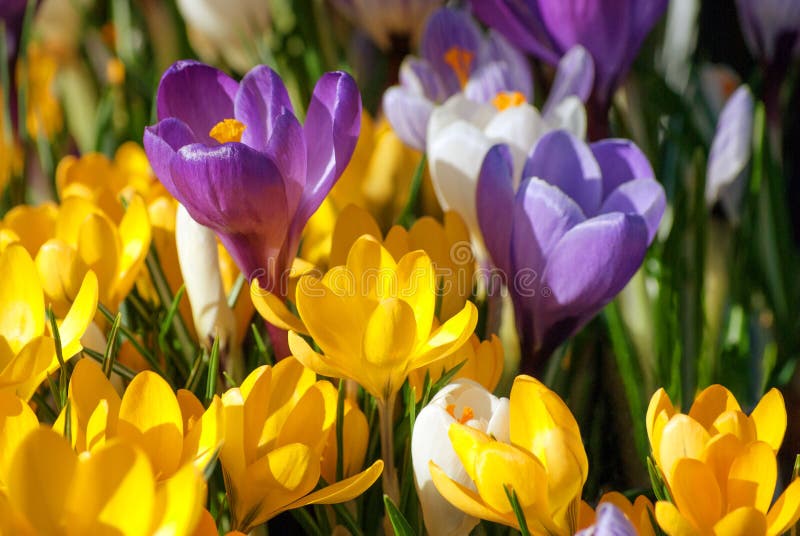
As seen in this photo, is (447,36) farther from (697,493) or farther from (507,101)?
→ (697,493)

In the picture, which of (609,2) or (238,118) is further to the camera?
(609,2)

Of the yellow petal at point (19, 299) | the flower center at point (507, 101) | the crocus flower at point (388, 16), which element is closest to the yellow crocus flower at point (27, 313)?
the yellow petal at point (19, 299)

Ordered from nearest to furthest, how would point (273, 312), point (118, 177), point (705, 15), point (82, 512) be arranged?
point (82, 512) → point (273, 312) → point (118, 177) → point (705, 15)

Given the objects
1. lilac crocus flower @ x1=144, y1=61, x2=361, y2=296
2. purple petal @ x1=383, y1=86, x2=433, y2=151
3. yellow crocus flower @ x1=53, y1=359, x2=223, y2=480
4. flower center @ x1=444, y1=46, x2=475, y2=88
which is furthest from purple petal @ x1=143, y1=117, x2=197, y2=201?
flower center @ x1=444, y1=46, x2=475, y2=88

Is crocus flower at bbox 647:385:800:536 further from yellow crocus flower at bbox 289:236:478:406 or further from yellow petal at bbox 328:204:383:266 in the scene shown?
yellow petal at bbox 328:204:383:266

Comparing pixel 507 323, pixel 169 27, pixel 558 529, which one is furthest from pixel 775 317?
pixel 169 27

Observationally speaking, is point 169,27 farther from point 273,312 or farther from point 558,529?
point 558,529

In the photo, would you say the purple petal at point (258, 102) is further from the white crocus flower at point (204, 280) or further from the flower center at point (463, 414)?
the flower center at point (463, 414)
